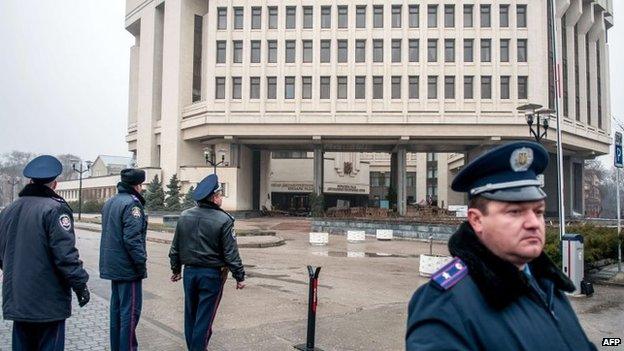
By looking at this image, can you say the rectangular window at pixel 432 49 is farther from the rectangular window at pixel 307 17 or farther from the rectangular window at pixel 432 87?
the rectangular window at pixel 307 17

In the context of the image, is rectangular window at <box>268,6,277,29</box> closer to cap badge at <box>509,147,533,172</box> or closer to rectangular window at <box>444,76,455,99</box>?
rectangular window at <box>444,76,455,99</box>

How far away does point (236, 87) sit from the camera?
145 ft

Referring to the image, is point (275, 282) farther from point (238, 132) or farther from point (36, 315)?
point (238, 132)

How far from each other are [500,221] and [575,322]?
49 cm

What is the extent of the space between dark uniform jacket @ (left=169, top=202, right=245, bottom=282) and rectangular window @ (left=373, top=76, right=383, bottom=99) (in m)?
38.1

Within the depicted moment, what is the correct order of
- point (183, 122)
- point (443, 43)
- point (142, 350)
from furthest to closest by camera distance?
point (183, 122) → point (443, 43) → point (142, 350)

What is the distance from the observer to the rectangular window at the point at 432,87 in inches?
1665

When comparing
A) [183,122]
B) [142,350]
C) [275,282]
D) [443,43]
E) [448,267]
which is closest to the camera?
[448,267]

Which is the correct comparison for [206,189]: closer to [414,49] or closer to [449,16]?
[414,49]

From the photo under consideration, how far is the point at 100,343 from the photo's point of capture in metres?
6.28

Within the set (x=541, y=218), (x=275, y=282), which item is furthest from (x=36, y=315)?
(x=275, y=282)

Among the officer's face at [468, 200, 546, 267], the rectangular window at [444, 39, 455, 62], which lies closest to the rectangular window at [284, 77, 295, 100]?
the rectangular window at [444, 39, 455, 62]

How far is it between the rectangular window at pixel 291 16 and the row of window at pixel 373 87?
4786mm

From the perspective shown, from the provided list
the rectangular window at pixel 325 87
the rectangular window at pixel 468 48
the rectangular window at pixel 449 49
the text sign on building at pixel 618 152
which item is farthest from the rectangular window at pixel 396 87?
the text sign on building at pixel 618 152
